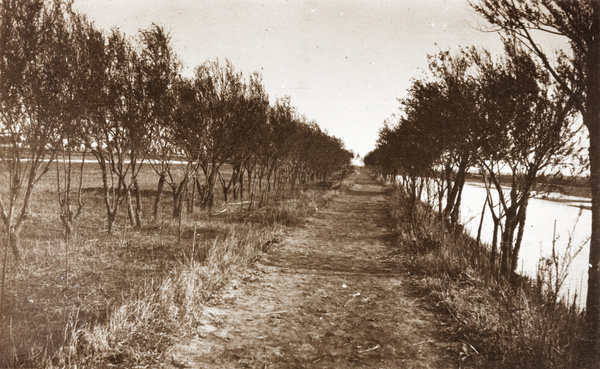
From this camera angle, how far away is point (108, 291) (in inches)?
236

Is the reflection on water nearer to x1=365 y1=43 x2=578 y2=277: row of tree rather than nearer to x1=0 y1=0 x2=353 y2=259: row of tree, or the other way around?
x1=365 y1=43 x2=578 y2=277: row of tree

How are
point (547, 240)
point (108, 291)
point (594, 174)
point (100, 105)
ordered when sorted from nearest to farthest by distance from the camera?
point (594, 174)
point (108, 291)
point (100, 105)
point (547, 240)

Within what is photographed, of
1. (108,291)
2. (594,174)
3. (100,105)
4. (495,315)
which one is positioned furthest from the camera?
(100,105)

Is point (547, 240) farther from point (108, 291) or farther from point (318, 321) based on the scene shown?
point (108, 291)

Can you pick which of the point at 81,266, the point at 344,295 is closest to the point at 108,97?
the point at 81,266

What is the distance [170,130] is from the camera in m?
12.2

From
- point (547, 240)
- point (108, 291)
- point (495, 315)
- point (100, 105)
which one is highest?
point (100, 105)

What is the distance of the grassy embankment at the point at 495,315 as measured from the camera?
379 centimetres

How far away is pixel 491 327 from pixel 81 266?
7278 mm

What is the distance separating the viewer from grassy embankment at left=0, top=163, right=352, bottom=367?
375 cm

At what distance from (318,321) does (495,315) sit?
2396mm

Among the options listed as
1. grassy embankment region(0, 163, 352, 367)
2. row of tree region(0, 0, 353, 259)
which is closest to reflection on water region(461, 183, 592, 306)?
grassy embankment region(0, 163, 352, 367)

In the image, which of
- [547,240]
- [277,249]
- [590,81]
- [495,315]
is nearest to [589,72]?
[590,81]

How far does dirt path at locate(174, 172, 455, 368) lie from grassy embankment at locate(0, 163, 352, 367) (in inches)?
16.3
